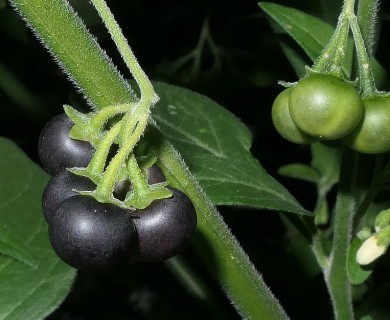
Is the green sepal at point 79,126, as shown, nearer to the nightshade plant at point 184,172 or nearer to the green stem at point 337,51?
the nightshade plant at point 184,172

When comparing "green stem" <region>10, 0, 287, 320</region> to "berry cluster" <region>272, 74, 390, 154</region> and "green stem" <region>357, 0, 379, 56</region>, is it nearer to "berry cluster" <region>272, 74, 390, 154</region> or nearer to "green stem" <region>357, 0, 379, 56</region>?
"berry cluster" <region>272, 74, 390, 154</region>

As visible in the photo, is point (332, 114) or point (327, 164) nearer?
point (332, 114)

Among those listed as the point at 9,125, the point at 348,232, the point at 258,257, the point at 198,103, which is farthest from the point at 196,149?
the point at 9,125

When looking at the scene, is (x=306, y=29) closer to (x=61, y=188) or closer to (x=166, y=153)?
(x=166, y=153)

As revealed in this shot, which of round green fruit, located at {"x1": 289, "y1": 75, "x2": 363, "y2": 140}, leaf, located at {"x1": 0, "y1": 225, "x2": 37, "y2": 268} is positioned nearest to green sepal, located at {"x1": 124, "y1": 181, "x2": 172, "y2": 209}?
round green fruit, located at {"x1": 289, "y1": 75, "x2": 363, "y2": 140}

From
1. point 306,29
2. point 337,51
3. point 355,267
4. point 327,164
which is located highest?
point 337,51

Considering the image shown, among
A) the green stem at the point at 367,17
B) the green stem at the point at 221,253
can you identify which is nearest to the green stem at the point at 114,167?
the green stem at the point at 221,253

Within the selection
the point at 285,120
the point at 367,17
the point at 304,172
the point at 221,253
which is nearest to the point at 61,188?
the point at 221,253
